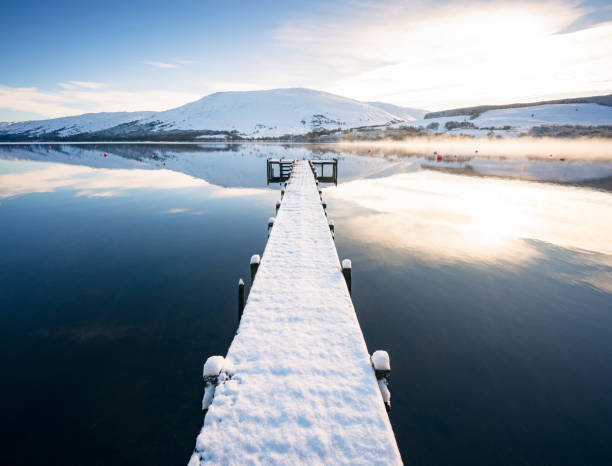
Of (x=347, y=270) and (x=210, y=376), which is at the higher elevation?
(x=347, y=270)

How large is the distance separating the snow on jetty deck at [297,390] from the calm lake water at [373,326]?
82.0 inches

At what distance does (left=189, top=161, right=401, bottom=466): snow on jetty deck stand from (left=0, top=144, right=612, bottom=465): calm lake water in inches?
82.0

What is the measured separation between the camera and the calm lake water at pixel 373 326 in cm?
527

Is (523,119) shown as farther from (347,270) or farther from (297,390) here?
(297,390)

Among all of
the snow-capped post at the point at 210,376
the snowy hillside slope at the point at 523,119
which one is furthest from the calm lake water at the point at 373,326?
the snowy hillside slope at the point at 523,119

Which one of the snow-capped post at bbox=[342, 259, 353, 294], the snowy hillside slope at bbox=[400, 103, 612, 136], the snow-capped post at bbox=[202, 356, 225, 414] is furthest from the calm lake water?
the snowy hillside slope at bbox=[400, 103, 612, 136]

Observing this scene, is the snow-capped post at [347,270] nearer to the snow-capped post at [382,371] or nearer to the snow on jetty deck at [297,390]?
the snow on jetty deck at [297,390]

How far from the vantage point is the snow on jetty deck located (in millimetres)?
3400

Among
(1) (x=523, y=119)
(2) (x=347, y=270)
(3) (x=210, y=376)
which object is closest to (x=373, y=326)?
(2) (x=347, y=270)

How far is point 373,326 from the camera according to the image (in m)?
8.48

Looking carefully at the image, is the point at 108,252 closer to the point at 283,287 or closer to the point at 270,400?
the point at 283,287

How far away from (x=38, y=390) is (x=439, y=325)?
33.0 ft

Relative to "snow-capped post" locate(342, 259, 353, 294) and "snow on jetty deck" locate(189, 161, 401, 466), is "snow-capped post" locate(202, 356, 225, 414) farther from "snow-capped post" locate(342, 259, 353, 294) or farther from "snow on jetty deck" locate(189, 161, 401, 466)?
"snow-capped post" locate(342, 259, 353, 294)

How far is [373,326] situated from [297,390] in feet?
15.8
